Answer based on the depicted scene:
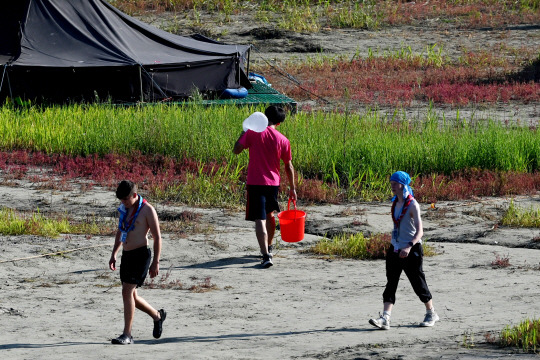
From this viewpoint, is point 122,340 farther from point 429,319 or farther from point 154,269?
point 429,319

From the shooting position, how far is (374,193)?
489 inches

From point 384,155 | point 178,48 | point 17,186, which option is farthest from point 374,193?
point 178,48

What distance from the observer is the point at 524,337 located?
621 centimetres

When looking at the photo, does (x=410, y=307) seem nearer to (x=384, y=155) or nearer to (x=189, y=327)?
(x=189, y=327)

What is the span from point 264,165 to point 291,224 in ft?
2.28

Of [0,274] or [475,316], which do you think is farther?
[0,274]

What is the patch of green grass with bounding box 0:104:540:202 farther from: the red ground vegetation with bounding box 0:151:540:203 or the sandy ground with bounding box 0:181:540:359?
the sandy ground with bounding box 0:181:540:359

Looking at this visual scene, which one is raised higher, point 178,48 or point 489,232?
point 178,48

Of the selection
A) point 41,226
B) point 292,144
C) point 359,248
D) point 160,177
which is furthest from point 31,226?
point 292,144

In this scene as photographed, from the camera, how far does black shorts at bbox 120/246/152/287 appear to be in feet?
21.5

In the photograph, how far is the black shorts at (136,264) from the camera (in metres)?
6.56

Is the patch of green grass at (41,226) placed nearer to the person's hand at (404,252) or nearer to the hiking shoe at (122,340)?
the hiking shoe at (122,340)

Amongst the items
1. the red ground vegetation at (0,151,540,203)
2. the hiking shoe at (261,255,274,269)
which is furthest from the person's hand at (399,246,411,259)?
the red ground vegetation at (0,151,540,203)

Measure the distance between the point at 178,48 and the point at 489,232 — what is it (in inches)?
420
